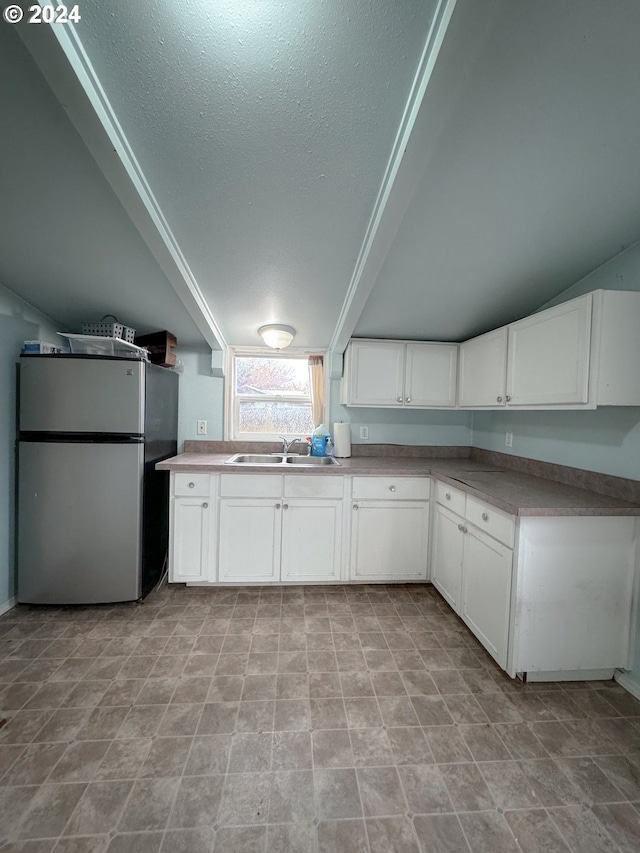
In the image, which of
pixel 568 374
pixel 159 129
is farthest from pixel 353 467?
pixel 159 129

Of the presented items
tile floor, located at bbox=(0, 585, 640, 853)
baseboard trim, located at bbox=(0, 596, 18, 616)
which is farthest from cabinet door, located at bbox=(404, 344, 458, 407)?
baseboard trim, located at bbox=(0, 596, 18, 616)

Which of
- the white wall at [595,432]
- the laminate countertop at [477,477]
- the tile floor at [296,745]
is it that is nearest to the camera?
the tile floor at [296,745]

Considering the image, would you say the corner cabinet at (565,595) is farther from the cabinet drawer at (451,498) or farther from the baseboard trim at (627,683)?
the cabinet drawer at (451,498)

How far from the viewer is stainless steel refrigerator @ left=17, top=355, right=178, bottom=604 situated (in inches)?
75.8

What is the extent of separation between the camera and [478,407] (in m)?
2.35

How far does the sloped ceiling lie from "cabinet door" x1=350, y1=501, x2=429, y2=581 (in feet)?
4.58

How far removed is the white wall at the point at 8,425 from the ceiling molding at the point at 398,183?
2.04 meters

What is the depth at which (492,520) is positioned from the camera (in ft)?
5.40

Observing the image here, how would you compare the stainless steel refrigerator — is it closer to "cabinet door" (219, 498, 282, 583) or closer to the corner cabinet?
"cabinet door" (219, 498, 282, 583)

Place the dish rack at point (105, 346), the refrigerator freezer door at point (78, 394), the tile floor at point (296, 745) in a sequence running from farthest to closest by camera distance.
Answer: the dish rack at point (105, 346), the refrigerator freezer door at point (78, 394), the tile floor at point (296, 745)

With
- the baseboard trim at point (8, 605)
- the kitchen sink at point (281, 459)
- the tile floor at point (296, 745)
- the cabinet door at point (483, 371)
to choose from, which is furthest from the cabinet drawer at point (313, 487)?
the baseboard trim at point (8, 605)

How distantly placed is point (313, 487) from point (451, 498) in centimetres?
90

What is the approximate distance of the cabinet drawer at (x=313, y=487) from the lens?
7.35 feet

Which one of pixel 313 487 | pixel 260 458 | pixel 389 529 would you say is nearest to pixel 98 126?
pixel 313 487
